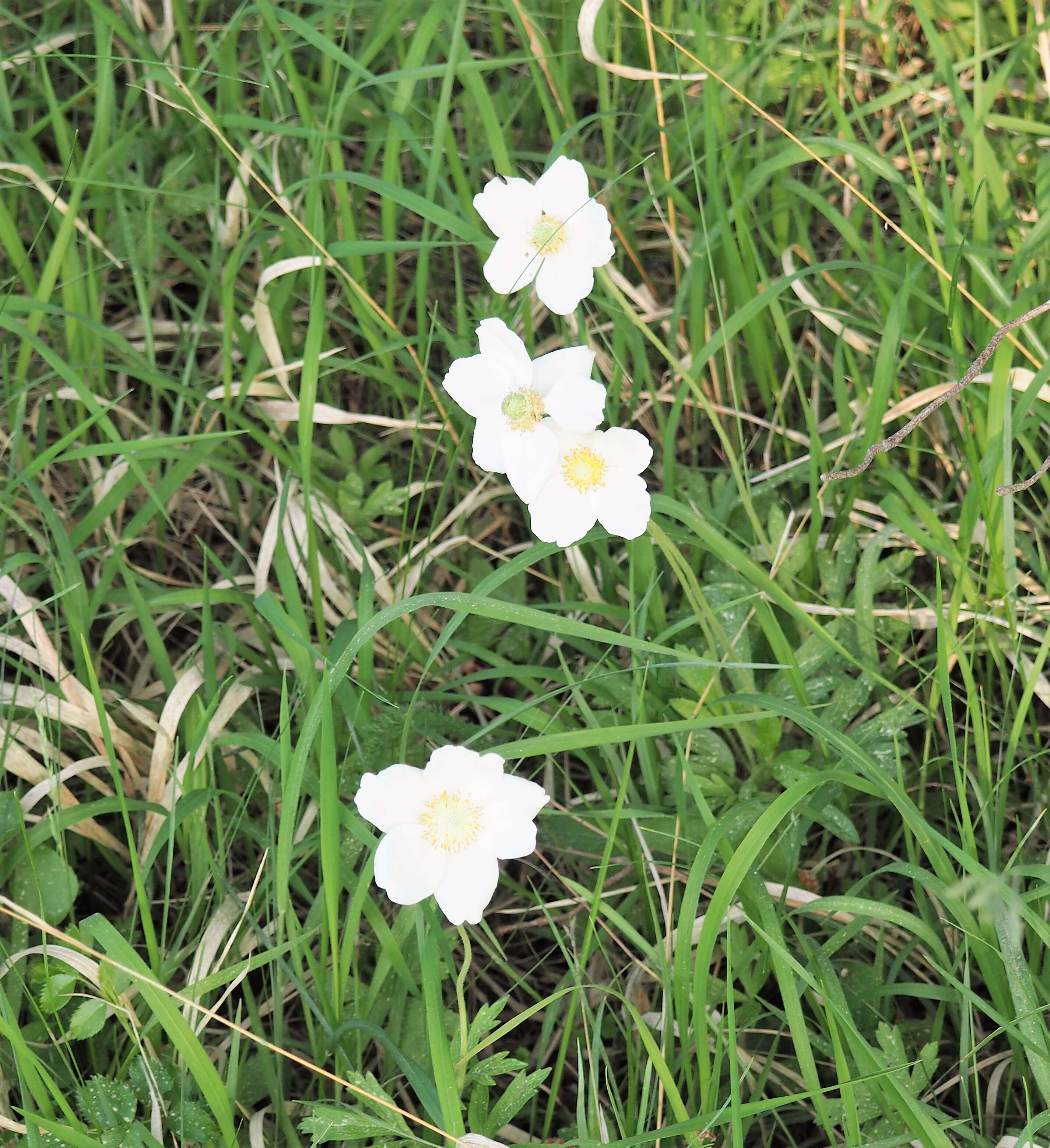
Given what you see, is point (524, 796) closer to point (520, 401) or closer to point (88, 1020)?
point (520, 401)

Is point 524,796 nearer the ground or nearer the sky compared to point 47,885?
nearer the sky

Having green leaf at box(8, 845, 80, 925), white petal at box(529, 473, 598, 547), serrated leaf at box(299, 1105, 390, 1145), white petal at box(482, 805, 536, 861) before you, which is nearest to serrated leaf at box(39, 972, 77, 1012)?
green leaf at box(8, 845, 80, 925)

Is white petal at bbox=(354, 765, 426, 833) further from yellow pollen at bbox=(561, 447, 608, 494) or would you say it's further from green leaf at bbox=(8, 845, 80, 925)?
green leaf at bbox=(8, 845, 80, 925)

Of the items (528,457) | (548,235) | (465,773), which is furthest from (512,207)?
(465,773)

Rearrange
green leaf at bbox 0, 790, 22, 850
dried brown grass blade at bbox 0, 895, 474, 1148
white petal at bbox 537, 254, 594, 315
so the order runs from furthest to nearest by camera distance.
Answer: green leaf at bbox 0, 790, 22, 850
white petal at bbox 537, 254, 594, 315
dried brown grass blade at bbox 0, 895, 474, 1148

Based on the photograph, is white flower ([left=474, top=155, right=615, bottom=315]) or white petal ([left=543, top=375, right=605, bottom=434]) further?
white flower ([left=474, top=155, right=615, bottom=315])

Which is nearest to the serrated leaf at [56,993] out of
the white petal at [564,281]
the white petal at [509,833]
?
the white petal at [509,833]

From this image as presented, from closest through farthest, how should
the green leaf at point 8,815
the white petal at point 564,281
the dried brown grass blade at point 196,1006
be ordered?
the dried brown grass blade at point 196,1006, the white petal at point 564,281, the green leaf at point 8,815

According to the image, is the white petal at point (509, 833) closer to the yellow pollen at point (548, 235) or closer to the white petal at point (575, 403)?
the white petal at point (575, 403)
